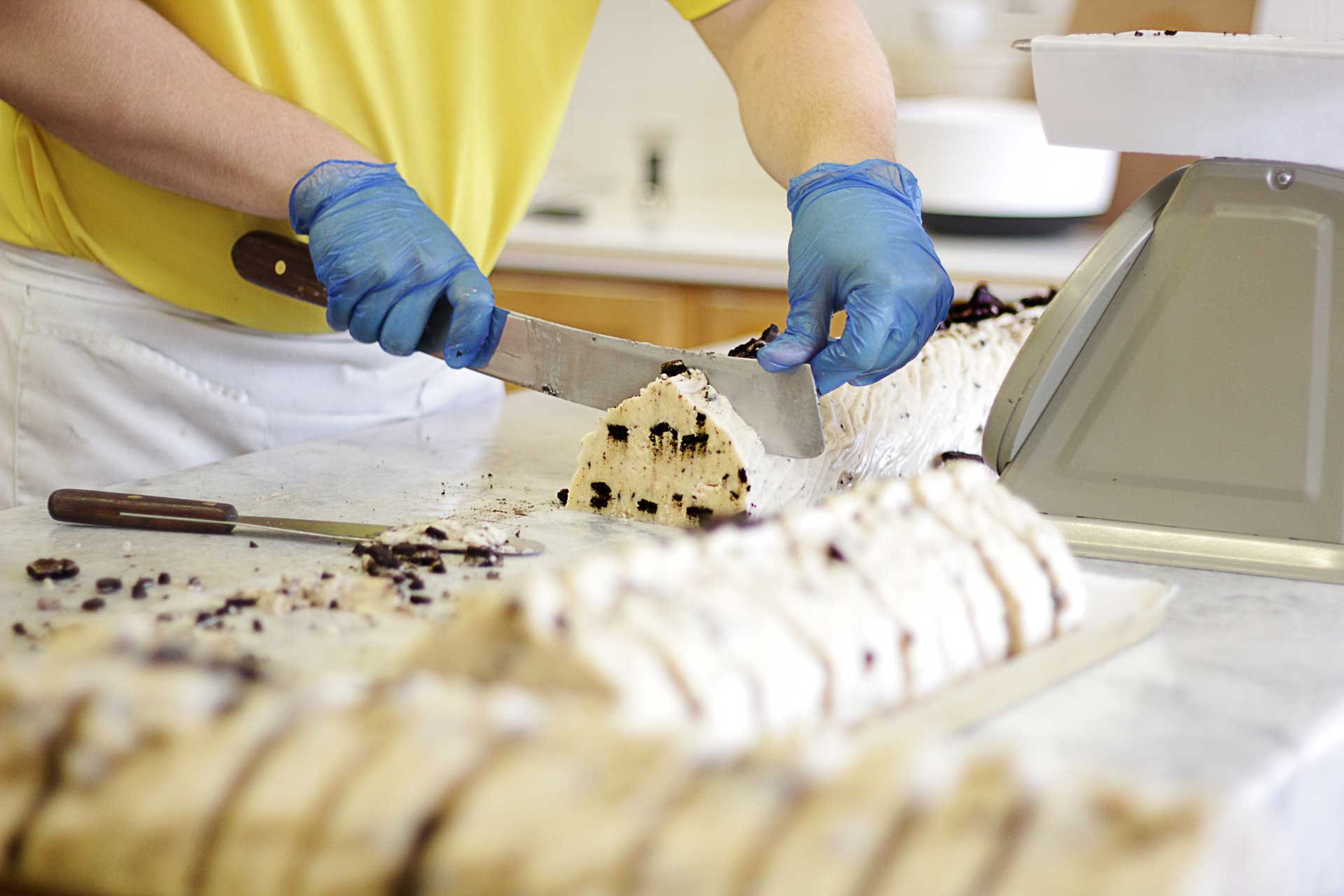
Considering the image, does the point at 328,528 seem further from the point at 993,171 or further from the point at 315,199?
the point at 993,171

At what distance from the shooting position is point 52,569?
1476 mm

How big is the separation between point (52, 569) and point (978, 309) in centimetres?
162

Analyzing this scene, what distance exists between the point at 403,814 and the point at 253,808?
10 centimetres

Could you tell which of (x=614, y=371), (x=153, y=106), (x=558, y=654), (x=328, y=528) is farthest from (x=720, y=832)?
(x=153, y=106)

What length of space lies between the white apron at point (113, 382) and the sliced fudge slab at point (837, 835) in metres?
1.82

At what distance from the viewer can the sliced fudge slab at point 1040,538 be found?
129cm

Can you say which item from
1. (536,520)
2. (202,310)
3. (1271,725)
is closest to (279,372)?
(202,310)

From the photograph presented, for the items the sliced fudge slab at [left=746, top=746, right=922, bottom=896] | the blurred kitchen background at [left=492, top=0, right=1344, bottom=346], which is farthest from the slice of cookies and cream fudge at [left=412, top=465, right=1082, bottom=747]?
the blurred kitchen background at [left=492, top=0, right=1344, bottom=346]

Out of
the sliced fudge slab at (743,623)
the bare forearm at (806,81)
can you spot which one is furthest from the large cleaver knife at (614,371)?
the sliced fudge slab at (743,623)

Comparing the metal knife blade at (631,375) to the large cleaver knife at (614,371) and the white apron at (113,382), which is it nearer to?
the large cleaver knife at (614,371)

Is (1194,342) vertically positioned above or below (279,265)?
below

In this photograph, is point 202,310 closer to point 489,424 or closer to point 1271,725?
point 489,424

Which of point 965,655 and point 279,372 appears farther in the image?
point 279,372

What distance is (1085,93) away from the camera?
162 cm
